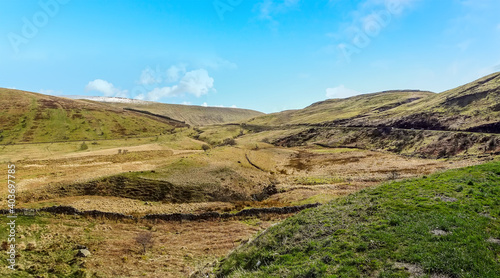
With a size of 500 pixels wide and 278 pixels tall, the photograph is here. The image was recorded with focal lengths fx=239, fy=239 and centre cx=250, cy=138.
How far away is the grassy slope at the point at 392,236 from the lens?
12.4 meters

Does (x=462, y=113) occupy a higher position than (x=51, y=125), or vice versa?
(x=51, y=125)

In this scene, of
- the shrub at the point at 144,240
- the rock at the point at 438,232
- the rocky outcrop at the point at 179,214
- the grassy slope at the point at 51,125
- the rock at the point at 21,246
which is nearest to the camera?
the rock at the point at 438,232

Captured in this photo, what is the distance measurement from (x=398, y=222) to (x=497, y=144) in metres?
81.2

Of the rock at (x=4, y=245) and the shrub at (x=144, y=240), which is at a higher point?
the rock at (x=4, y=245)

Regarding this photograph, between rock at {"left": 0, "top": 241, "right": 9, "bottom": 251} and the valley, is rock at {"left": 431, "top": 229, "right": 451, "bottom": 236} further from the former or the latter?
rock at {"left": 0, "top": 241, "right": 9, "bottom": 251}

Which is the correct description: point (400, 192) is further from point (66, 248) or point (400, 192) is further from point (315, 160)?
point (315, 160)

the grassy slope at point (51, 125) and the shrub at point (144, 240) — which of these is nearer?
the shrub at point (144, 240)

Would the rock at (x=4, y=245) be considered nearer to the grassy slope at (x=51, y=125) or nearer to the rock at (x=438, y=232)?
the rock at (x=438, y=232)

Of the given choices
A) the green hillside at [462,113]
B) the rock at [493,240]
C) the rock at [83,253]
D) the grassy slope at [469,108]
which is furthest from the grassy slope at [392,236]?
the grassy slope at [469,108]

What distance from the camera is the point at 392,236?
48.8 feet

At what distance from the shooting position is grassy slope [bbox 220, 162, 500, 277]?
12.4 metres

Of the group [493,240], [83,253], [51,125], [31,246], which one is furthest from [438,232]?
[51,125]

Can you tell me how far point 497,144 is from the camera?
69.2m

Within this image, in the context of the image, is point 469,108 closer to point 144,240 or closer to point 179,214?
point 179,214
